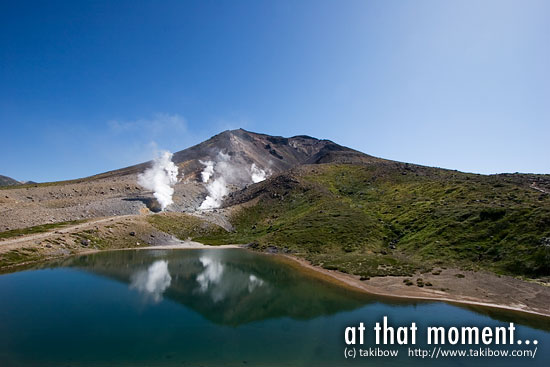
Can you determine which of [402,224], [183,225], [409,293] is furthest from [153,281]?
[402,224]

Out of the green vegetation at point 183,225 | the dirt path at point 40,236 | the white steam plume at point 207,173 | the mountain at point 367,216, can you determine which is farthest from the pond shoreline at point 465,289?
the white steam plume at point 207,173

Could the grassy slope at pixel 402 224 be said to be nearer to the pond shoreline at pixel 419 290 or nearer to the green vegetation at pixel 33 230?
the pond shoreline at pixel 419 290

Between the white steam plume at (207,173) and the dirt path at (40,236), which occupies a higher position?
the white steam plume at (207,173)

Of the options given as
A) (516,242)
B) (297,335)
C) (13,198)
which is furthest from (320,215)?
(13,198)

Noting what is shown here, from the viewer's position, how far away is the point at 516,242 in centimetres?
4509

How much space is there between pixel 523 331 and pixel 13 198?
154 meters

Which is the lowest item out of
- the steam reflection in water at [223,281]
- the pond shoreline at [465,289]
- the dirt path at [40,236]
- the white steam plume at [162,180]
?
the steam reflection in water at [223,281]

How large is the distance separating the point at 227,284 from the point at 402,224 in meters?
54.5

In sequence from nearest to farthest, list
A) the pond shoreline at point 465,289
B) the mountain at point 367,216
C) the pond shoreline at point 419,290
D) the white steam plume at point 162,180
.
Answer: the pond shoreline at point 419,290, the pond shoreline at point 465,289, the mountain at point 367,216, the white steam plume at point 162,180

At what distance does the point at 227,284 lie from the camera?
4209 centimetres

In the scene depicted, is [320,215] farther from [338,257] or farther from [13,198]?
[13,198]

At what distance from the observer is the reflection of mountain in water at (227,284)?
30.8 metres

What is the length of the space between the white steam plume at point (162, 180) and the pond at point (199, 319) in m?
80.9

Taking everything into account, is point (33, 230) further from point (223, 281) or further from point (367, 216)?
point (367, 216)
